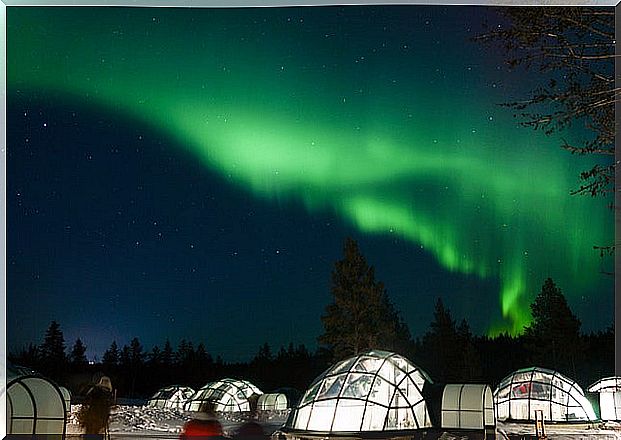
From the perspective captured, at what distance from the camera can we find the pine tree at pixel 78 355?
21.8ft

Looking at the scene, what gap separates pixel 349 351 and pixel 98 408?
56.3 inches

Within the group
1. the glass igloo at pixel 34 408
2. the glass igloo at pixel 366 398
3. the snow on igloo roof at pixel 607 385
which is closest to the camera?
the glass igloo at pixel 366 398

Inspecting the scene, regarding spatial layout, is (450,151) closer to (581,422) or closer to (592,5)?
(592,5)

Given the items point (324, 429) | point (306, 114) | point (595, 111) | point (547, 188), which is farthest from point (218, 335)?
point (595, 111)

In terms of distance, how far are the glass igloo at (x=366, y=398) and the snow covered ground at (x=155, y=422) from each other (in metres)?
0.13

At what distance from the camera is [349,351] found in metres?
6.62

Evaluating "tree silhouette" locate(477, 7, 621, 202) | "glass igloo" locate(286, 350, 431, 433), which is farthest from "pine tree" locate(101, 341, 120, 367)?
"tree silhouette" locate(477, 7, 621, 202)

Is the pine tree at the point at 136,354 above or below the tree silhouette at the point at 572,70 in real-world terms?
below

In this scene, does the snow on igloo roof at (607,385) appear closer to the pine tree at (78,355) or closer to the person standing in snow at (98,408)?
the person standing in snow at (98,408)

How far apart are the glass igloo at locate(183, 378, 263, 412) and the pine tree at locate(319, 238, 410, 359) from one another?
1.71 feet

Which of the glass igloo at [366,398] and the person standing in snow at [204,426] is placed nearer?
the glass igloo at [366,398]

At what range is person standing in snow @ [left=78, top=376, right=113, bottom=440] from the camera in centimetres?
661

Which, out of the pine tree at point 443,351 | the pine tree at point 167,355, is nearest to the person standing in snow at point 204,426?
the pine tree at point 167,355

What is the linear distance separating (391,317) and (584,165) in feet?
4.52
